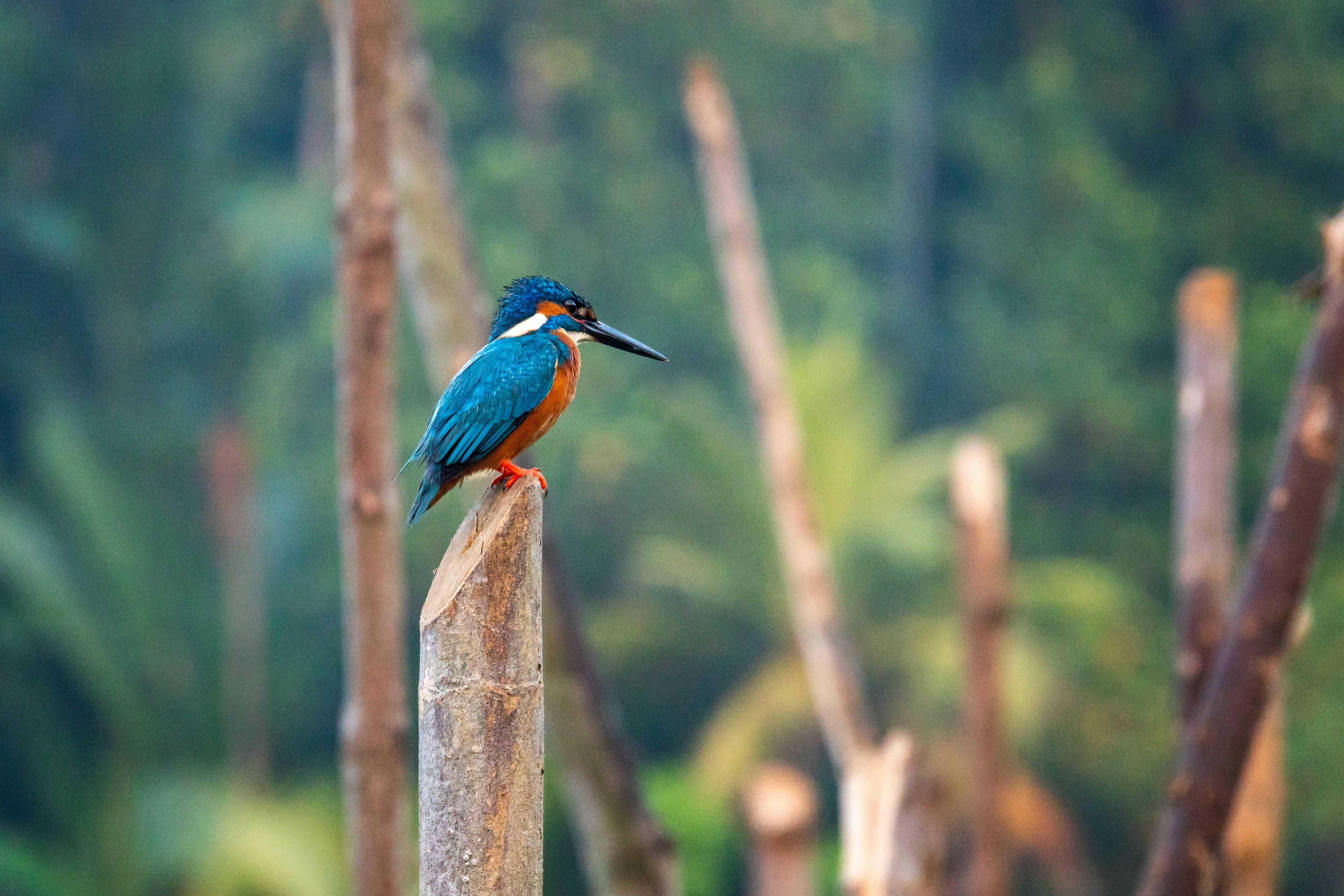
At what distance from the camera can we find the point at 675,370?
457 inches

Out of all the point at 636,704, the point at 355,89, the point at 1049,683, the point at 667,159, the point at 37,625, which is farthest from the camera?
the point at 667,159

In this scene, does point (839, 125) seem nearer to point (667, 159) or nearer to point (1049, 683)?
point (667, 159)

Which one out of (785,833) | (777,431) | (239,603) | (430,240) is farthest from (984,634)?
(239,603)

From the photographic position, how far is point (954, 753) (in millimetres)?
8250

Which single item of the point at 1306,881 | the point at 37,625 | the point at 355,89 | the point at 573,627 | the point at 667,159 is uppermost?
the point at 667,159

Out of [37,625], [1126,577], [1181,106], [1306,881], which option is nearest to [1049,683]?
[1126,577]

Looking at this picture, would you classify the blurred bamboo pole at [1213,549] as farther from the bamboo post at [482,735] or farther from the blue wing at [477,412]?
the bamboo post at [482,735]

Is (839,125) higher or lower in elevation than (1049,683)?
higher

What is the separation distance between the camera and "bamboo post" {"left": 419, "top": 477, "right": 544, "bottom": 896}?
104 centimetres

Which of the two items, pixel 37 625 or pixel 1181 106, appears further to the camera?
pixel 1181 106

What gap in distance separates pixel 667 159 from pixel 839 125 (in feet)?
5.33

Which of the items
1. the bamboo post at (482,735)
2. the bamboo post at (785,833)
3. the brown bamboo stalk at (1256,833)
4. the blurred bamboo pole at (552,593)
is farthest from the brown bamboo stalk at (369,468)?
the brown bamboo stalk at (1256,833)

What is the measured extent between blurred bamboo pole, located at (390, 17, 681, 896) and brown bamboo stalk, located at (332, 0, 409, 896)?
0.37 meters

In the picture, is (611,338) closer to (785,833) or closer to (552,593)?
(552,593)
